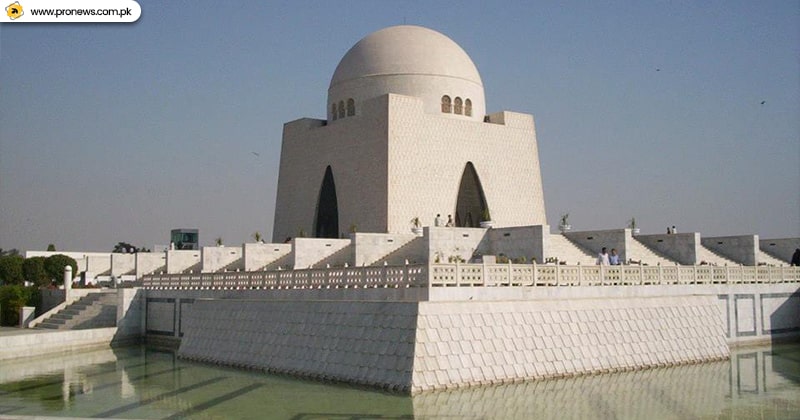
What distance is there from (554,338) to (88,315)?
577 inches

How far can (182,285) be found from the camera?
22.6m

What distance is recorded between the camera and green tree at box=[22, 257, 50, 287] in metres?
30.5

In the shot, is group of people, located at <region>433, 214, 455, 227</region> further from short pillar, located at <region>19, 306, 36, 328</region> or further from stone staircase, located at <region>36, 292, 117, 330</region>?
short pillar, located at <region>19, 306, 36, 328</region>

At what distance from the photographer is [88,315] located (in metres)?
24.1

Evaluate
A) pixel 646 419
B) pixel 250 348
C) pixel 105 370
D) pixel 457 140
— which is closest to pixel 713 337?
pixel 646 419

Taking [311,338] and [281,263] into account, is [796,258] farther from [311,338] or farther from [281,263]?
[311,338]

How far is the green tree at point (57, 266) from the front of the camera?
30.0 metres

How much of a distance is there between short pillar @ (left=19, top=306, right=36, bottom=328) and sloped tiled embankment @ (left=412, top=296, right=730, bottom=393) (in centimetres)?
1600

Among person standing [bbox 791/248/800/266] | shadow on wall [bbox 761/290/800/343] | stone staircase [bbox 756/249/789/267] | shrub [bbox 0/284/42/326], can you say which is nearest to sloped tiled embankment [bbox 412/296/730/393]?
shadow on wall [bbox 761/290/800/343]

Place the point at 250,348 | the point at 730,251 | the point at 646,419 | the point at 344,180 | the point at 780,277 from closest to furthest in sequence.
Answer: the point at 646,419 → the point at 250,348 → the point at 780,277 → the point at 730,251 → the point at 344,180

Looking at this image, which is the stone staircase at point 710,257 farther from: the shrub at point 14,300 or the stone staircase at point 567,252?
the shrub at point 14,300

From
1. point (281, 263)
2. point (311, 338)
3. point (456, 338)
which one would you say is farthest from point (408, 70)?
point (456, 338)

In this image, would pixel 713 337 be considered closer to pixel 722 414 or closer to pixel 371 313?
pixel 722 414

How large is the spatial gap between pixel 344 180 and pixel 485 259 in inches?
542
